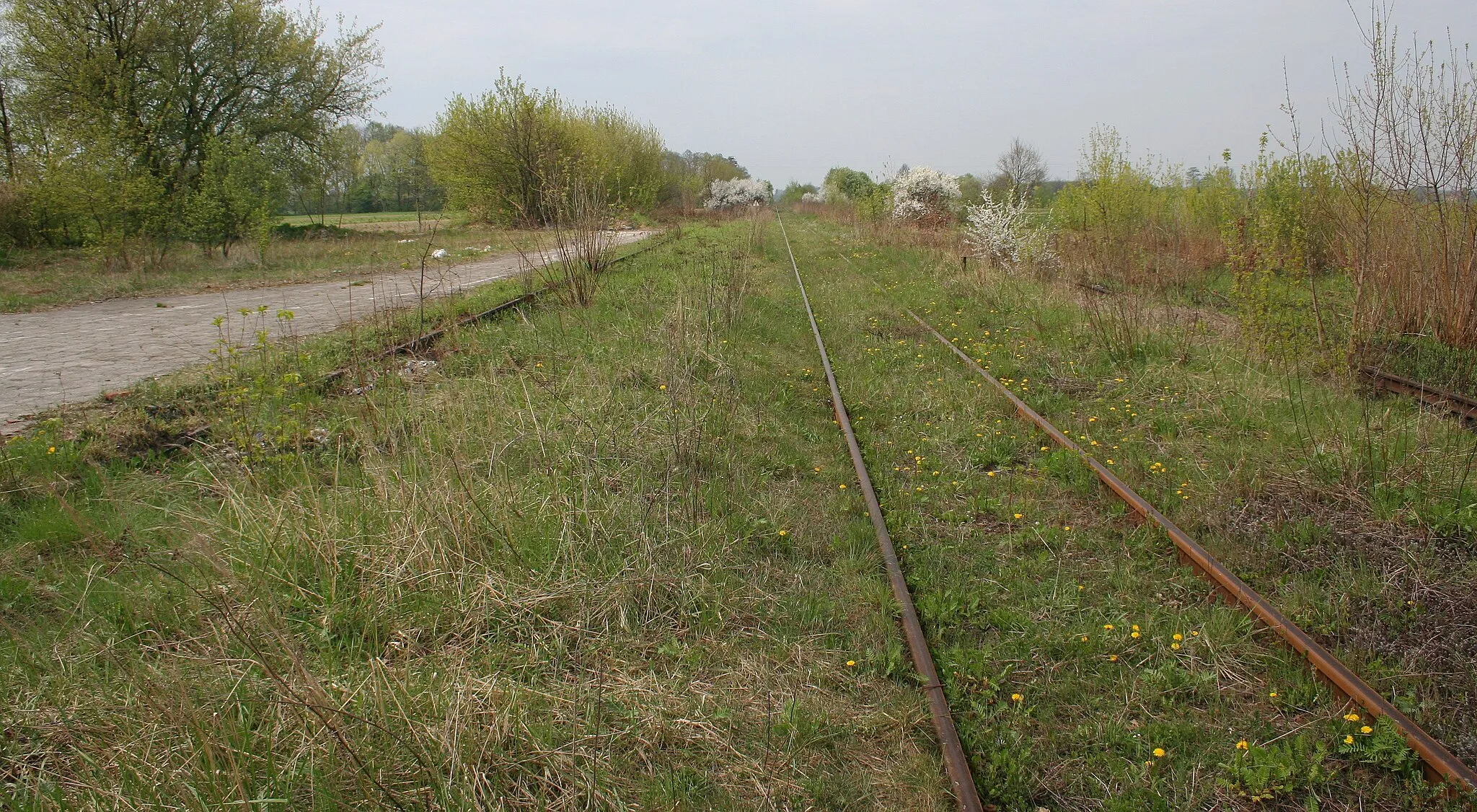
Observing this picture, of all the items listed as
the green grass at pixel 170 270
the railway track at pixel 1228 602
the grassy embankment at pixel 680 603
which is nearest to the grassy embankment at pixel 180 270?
the green grass at pixel 170 270

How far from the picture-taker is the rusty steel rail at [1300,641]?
253cm

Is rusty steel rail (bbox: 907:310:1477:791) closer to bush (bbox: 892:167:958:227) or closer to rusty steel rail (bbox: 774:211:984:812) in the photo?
rusty steel rail (bbox: 774:211:984:812)

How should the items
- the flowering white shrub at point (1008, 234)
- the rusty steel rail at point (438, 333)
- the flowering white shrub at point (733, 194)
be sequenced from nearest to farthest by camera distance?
the rusty steel rail at point (438, 333) < the flowering white shrub at point (1008, 234) < the flowering white shrub at point (733, 194)

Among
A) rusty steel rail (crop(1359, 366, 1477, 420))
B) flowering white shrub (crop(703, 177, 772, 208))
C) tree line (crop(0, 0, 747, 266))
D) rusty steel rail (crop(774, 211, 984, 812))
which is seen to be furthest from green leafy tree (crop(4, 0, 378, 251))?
flowering white shrub (crop(703, 177, 772, 208))

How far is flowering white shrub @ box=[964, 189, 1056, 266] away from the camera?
15.5 meters

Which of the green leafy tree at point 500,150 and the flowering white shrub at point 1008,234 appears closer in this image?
the flowering white shrub at point 1008,234

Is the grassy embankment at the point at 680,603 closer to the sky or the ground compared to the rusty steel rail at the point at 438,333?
closer to the ground

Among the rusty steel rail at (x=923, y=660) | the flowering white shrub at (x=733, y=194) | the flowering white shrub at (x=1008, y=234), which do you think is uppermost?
the flowering white shrub at (x=733, y=194)

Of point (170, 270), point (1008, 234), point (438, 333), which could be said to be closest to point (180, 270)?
point (170, 270)

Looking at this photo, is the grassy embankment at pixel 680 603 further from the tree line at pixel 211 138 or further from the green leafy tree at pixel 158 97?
the green leafy tree at pixel 158 97

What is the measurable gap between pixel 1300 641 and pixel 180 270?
745 inches

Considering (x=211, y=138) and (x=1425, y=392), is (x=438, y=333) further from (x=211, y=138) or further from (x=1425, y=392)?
(x=211, y=138)

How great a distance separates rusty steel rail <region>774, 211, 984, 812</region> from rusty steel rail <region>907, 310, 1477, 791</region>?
4.78 feet

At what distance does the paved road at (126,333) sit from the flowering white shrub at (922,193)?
19.8 meters
